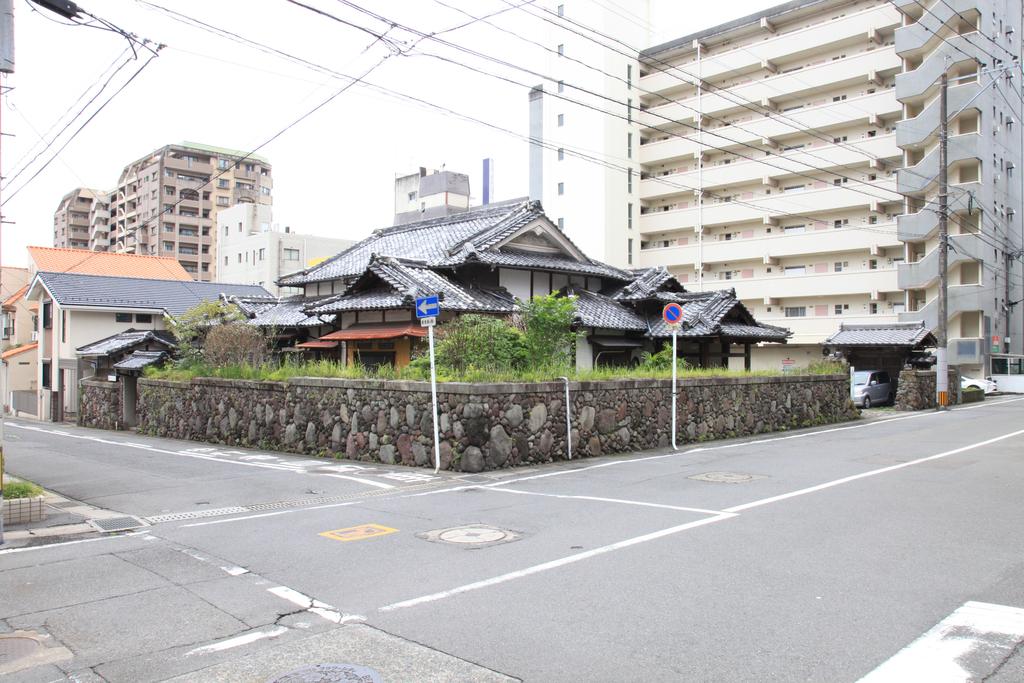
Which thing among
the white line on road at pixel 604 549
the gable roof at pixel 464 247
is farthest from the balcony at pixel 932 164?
the white line on road at pixel 604 549

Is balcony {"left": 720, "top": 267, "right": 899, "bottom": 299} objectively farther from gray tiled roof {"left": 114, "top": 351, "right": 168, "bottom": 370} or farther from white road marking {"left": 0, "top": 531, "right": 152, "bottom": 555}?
white road marking {"left": 0, "top": 531, "right": 152, "bottom": 555}

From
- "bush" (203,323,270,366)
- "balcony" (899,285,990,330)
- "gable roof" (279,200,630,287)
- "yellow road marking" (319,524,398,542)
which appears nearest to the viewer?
"yellow road marking" (319,524,398,542)

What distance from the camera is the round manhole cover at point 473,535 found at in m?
8.08

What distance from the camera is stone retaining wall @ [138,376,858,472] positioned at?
13711 millimetres

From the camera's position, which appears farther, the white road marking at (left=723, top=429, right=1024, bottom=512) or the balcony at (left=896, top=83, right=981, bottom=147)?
the balcony at (left=896, top=83, right=981, bottom=147)

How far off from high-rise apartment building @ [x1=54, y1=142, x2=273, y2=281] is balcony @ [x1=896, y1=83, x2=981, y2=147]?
60.1m

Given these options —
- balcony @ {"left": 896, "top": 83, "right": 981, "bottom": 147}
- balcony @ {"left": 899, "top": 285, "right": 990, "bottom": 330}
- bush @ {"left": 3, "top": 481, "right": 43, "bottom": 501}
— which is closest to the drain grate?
bush @ {"left": 3, "top": 481, "right": 43, "bottom": 501}

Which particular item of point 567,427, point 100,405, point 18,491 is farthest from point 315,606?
point 100,405

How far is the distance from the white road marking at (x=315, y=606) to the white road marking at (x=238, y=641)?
38 cm

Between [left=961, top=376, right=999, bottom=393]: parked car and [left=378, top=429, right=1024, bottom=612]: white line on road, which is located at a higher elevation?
[left=961, top=376, right=999, bottom=393]: parked car

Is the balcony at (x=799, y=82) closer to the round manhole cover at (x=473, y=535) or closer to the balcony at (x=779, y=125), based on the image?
the balcony at (x=779, y=125)

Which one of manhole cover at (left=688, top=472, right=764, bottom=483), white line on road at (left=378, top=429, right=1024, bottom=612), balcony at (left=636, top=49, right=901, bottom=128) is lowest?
manhole cover at (left=688, top=472, right=764, bottom=483)

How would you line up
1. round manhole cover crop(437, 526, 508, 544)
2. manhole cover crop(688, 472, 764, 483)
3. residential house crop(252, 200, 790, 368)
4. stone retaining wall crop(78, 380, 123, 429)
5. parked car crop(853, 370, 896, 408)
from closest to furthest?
round manhole cover crop(437, 526, 508, 544), manhole cover crop(688, 472, 764, 483), residential house crop(252, 200, 790, 368), stone retaining wall crop(78, 380, 123, 429), parked car crop(853, 370, 896, 408)

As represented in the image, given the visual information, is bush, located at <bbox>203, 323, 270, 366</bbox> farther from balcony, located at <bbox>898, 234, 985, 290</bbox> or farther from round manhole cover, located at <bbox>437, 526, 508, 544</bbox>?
balcony, located at <bbox>898, 234, 985, 290</bbox>
